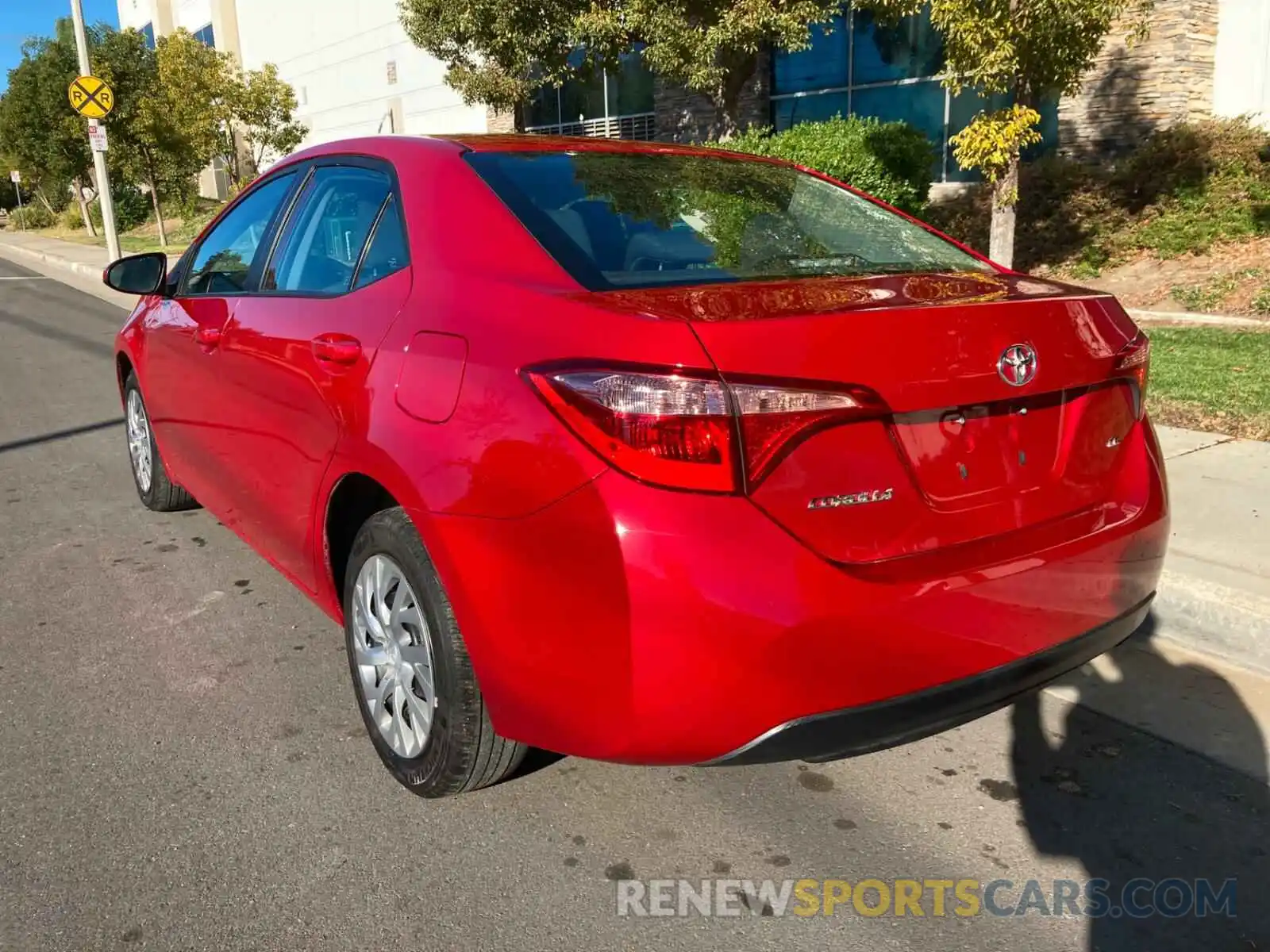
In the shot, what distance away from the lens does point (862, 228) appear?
3238mm

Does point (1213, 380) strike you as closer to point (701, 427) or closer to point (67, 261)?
point (701, 427)

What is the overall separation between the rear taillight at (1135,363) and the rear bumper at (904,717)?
2.13 feet

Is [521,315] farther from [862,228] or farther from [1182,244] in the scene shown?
[1182,244]

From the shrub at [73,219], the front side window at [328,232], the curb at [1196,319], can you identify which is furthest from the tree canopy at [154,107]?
the front side window at [328,232]

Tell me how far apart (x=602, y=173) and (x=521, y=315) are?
910 mm

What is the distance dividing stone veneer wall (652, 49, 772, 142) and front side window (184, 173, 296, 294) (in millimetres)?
14522

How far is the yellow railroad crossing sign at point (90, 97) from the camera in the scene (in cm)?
1966

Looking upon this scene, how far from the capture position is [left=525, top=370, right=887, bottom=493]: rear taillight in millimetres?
2074

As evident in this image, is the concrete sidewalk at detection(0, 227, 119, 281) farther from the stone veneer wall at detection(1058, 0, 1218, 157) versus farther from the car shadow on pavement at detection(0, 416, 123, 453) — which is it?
the stone veneer wall at detection(1058, 0, 1218, 157)

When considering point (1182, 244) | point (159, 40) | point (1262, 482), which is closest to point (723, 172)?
point (1262, 482)

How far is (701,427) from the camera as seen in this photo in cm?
207

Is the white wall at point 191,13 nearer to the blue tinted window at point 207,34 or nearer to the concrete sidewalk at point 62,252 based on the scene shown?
the blue tinted window at point 207,34

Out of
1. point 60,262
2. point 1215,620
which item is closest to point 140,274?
point 1215,620

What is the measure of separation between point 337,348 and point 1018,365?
5.66ft
